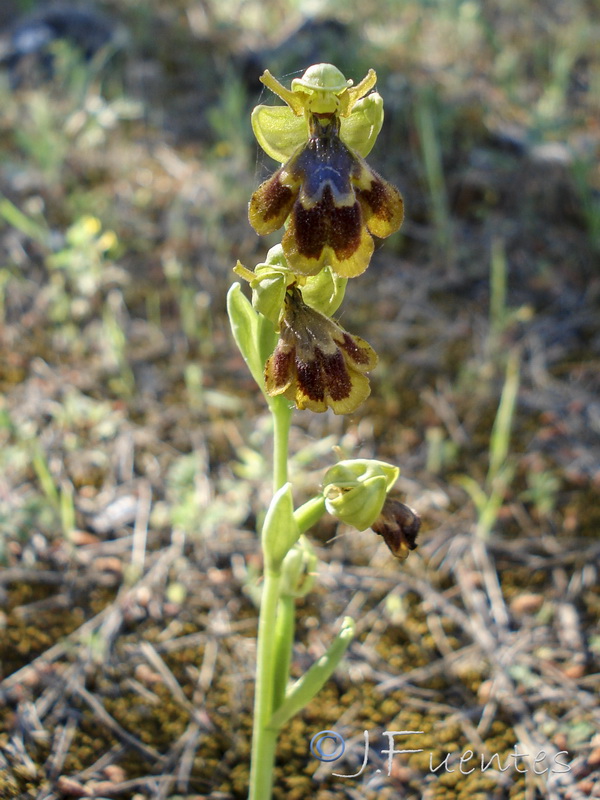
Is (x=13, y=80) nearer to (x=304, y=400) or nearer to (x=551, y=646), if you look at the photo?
(x=304, y=400)

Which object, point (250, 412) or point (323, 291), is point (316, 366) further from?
point (250, 412)

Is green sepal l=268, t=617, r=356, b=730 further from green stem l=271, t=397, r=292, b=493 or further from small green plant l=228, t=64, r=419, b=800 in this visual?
green stem l=271, t=397, r=292, b=493

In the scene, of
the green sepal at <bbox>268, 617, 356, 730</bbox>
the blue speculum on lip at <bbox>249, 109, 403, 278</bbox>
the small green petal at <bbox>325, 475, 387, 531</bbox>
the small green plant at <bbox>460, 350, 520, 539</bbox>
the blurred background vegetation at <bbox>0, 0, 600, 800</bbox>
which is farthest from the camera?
the small green plant at <bbox>460, 350, 520, 539</bbox>

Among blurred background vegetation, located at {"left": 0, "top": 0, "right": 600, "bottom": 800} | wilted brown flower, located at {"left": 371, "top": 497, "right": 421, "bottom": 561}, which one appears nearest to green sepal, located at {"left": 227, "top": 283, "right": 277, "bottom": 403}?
wilted brown flower, located at {"left": 371, "top": 497, "right": 421, "bottom": 561}

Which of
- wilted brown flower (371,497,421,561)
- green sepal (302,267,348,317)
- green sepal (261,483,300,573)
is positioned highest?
green sepal (302,267,348,317)

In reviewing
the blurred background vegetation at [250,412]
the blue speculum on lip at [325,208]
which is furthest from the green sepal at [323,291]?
the blurred background vegetation at [250,412]

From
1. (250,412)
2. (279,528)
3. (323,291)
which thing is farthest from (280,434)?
(250,412)

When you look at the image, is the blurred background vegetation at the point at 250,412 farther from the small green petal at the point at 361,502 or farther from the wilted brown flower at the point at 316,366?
the wilted brown flower at the point at 316,366
